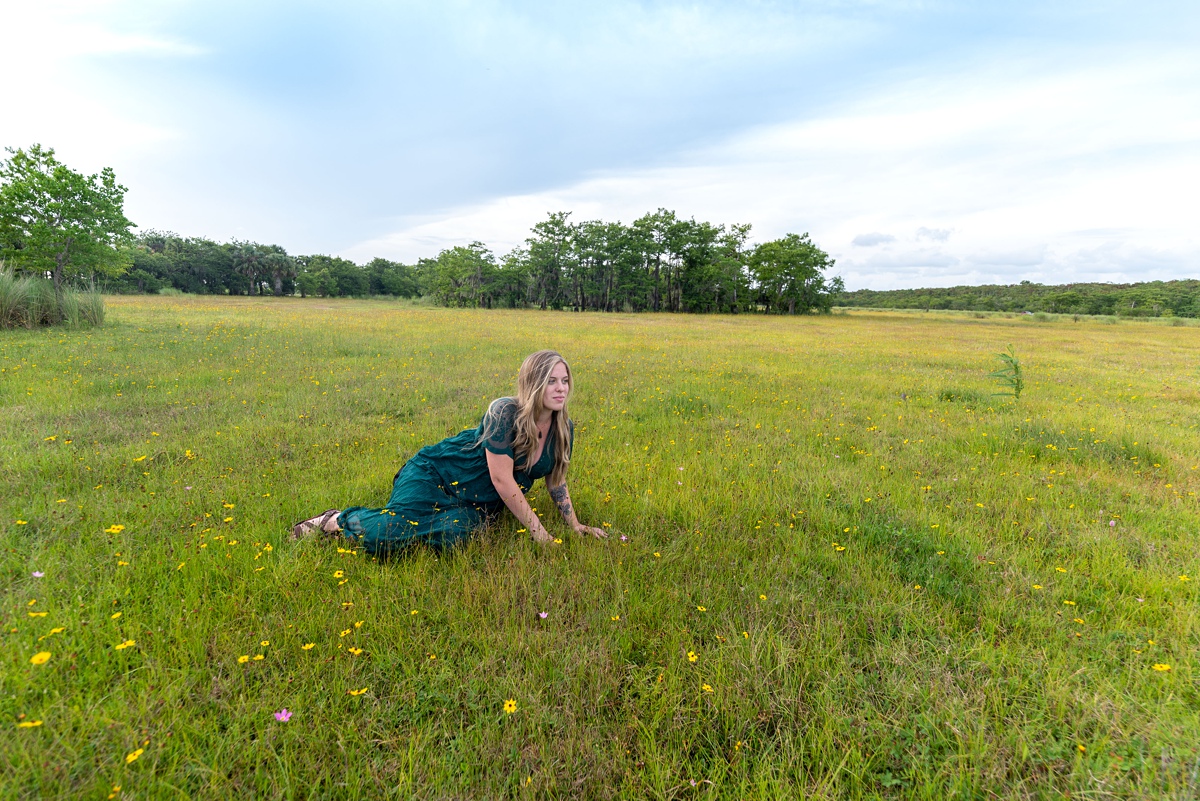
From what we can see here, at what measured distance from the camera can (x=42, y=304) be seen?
13555 mm

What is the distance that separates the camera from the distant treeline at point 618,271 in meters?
57.1

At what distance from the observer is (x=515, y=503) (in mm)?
3154

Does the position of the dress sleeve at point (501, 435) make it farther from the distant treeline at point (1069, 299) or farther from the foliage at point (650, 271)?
the distant treeline at point (1069, 299)

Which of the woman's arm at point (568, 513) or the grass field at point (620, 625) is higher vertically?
the woman's arm at point (568, 513)

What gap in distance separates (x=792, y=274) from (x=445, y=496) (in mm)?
59432

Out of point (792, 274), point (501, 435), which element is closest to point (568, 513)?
point (501, 435)

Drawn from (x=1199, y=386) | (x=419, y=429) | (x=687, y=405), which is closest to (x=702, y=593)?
(x=419, y=429)

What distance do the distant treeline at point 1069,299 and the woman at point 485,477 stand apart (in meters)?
71.3

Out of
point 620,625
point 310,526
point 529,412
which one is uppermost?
point 529,412

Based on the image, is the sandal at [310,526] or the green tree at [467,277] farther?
the green tree at [467,277]

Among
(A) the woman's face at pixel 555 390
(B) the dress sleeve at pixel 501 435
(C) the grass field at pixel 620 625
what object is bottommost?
(C) the grass field at pixel 620 625

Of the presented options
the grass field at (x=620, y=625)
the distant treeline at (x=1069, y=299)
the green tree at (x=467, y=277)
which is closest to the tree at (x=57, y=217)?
the grass field at (x=620, y=625)

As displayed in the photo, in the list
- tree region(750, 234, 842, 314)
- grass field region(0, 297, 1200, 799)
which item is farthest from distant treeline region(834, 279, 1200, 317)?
grass field region(0, 297, 1200, 799)

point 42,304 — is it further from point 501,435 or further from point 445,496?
point 501,435
